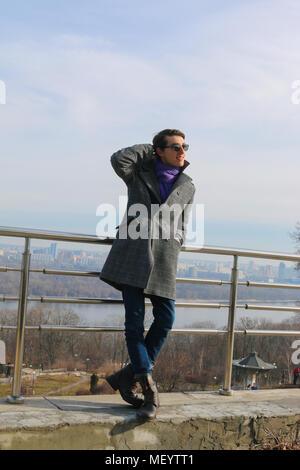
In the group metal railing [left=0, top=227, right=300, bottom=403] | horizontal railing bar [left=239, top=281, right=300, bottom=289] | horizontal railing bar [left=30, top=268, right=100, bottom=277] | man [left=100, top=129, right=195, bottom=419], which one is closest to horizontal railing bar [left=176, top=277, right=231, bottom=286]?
metal railing [left=0, top=227, right=300, bottom=403]

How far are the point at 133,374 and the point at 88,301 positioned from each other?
528mm

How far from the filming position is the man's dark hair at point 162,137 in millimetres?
3615

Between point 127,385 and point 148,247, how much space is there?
32.2 inches

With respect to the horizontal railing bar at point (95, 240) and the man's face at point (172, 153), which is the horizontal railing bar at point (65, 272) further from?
the man's face at point (172, 153)

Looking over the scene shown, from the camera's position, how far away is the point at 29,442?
307 centimetres

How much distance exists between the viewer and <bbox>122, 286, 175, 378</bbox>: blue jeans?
342 cm

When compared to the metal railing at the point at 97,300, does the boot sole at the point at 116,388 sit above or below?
below

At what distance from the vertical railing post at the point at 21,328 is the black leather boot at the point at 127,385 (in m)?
0.55

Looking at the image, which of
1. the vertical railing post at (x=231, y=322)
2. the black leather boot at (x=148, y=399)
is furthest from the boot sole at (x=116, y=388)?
the vertical railing post at (x=231, y=322)

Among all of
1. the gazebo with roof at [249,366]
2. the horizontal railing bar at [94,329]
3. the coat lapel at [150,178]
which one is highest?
the coat lapel at [150,178]

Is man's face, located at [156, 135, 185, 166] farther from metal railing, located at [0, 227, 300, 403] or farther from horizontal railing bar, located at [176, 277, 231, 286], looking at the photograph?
horizontal railing bar, located at [176, 277, 231, 286]
